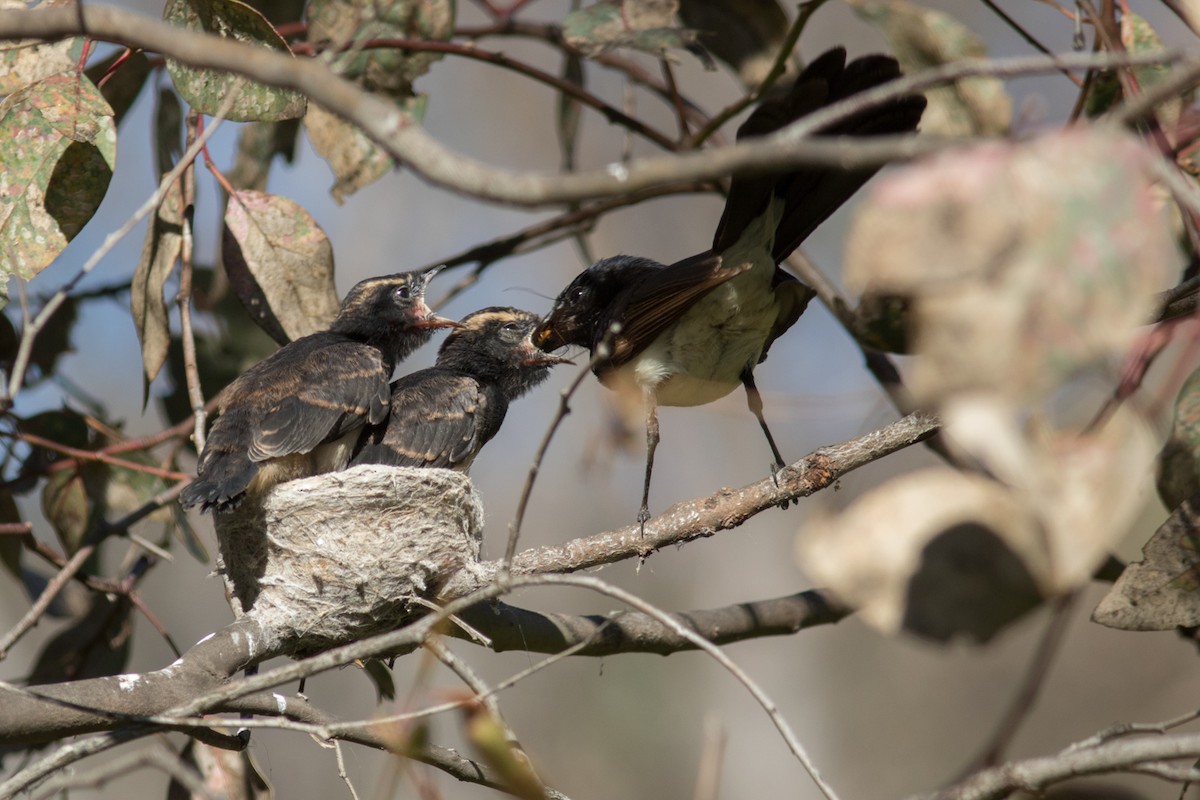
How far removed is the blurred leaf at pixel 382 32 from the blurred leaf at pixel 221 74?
1.11m

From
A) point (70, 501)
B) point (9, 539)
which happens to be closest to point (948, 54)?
point (70, 501)

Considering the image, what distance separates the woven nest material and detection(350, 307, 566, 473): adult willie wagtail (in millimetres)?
412

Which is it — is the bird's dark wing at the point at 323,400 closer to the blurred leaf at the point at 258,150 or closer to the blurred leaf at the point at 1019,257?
the blurred leaf at the point at 258,150

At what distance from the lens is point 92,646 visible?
4.63m

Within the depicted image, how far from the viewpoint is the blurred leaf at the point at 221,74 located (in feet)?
10.1

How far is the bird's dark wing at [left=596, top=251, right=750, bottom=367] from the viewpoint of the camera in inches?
153

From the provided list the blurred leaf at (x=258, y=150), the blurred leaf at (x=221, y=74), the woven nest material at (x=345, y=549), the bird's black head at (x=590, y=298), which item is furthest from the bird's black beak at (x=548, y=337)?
the blurred leaf at (x=221, y=74)

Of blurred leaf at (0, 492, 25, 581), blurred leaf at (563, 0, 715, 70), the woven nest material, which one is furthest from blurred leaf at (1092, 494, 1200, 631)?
blurred leaf at (0, 492, 25, 581)

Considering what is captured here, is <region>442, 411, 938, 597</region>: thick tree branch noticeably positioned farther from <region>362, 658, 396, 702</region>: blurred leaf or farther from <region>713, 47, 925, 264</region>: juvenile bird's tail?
<region>713, 47, 925, 264</region>: juvenile bird's tail

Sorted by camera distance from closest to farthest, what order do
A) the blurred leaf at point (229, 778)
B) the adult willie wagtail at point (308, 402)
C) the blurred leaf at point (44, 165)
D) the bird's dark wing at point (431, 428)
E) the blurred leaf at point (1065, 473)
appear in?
the blurred leaf at point (1065, 473)
the blurred leaf at point (44, 165)
the blurred leaf at point (229, 778)
the adult willie wagtail at point (308, 402)
the bird's dark wing at point (431, 428)

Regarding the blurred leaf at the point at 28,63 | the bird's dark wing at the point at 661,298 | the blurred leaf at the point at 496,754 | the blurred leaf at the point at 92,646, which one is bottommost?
the blurred leaf at the point at 496,754

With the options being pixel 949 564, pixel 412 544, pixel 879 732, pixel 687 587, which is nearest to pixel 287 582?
pixel 412 544

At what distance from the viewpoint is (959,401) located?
3.69ft

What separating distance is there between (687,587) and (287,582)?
8.55 m
